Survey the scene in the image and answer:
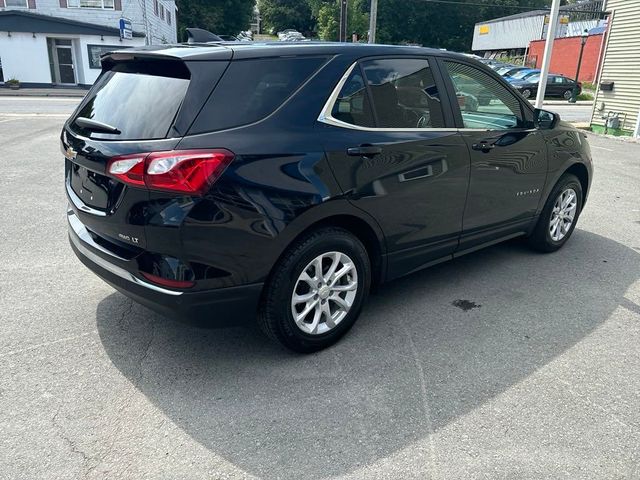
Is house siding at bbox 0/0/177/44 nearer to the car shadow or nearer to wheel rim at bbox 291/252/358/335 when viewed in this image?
the car shadow

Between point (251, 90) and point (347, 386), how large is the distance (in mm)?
1713

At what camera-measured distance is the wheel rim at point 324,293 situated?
10.3 feet

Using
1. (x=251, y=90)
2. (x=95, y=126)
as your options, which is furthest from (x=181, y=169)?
(x=95, y=126)

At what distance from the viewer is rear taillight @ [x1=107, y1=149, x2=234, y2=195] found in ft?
8.52

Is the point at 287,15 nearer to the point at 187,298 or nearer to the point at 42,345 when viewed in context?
Answer: the point at 42,345

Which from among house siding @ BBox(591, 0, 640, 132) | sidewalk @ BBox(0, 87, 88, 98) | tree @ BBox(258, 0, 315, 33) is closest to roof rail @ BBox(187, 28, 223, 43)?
house siding @ BBox(591, 0, 640, 132)

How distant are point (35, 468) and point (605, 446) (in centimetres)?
264

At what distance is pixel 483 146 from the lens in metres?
4.04

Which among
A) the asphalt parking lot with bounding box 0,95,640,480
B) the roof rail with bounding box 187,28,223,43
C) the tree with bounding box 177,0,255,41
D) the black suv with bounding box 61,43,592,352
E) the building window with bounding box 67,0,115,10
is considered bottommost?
the asphalt parking lot with bounding box 0,95,640,480

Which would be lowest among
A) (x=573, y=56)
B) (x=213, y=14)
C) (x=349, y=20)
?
(x=573, y=56)

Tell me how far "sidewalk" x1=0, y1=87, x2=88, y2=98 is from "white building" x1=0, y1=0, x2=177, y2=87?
125cm

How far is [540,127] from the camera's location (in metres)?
4.64

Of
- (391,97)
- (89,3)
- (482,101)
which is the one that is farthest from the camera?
(89,3)

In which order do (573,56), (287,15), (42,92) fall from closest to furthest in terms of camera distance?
1. (42,92)
2. (573,56)
3. (287,15)
